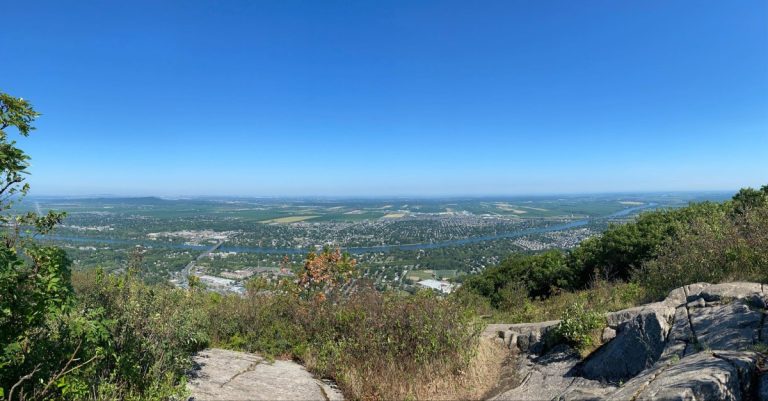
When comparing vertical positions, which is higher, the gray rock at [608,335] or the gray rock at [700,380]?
the gray rock at [700,380]

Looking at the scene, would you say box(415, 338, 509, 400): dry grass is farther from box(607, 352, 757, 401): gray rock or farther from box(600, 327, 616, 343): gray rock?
box(607, 352, 757, 401): gray rock

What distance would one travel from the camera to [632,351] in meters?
5.13

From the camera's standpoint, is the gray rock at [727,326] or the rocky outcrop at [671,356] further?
the gray rock at [727,326]

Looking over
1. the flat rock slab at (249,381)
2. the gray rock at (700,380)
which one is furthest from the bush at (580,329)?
the flat rock slab at (249,381)

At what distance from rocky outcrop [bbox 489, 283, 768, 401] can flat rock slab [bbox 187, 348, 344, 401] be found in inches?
126

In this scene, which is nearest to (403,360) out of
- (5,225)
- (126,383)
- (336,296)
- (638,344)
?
(336,296)

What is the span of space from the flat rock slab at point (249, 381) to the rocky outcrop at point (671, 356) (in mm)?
3200

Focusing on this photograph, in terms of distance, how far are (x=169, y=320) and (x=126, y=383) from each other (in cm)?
97

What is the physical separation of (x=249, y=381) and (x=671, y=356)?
6.14 metres

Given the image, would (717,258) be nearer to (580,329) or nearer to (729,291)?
(729,291)

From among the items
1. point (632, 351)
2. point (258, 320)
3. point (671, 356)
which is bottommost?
point (258, 320)

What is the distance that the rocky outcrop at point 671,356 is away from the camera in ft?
10.3

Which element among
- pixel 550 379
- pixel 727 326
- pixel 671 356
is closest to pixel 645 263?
pixel 727 326

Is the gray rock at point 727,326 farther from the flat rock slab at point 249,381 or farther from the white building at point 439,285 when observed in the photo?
the white building at point 439,285
